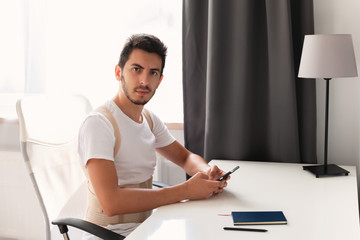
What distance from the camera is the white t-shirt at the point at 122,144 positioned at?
1471mm

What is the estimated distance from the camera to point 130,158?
163cm

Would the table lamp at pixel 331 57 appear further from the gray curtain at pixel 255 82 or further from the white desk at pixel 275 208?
the white desk at pixel 275 208

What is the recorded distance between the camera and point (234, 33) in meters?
2.12

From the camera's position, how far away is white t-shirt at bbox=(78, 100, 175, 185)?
1.47 m

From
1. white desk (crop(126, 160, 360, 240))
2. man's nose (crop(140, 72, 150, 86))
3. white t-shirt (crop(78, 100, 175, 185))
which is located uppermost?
man's nose (crop(140, 72, 150, 86))

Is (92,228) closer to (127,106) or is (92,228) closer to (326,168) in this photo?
(127,106)

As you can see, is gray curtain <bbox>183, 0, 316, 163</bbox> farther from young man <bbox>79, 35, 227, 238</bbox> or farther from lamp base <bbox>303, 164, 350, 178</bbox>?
young man <bbox>79, 35, 227, 238</bbox>

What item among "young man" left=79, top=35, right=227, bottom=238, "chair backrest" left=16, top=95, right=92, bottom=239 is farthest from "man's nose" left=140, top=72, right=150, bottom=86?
"chair backrest" left=16, top=95, right=92, bottom=239

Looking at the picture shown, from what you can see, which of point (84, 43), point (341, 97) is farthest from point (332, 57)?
point (84, 43)

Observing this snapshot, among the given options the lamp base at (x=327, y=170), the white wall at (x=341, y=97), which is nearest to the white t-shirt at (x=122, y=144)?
the lamp base at (x=327, y=170)

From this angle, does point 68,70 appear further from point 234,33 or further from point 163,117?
point 234,33

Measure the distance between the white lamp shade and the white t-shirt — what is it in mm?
713

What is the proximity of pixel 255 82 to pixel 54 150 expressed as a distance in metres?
1.01

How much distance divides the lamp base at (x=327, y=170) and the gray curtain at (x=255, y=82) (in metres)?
0.21
